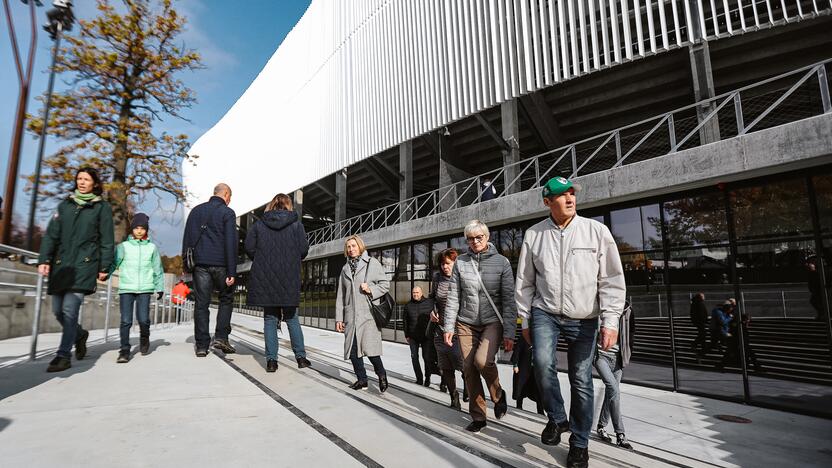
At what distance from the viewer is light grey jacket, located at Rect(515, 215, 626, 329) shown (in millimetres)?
2658

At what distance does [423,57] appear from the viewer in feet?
50.0

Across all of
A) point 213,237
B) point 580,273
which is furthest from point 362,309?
point 580,273

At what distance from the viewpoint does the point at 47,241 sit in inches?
162

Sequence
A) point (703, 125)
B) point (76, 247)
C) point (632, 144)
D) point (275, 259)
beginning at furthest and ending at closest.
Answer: point (632, 144) < point (703, 125) < point (275, 259) < point (76, 247)

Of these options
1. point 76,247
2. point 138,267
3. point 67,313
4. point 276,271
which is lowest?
point 67,313

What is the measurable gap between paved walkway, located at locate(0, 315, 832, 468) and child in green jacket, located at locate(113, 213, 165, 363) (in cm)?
43

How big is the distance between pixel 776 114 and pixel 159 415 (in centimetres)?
913

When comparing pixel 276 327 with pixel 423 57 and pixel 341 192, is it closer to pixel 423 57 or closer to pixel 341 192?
pixel 423 57

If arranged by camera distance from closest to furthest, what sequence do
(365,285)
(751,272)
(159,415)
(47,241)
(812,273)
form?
(159,415) → (47,241) → (365,285) → (812,273) → (751,272)

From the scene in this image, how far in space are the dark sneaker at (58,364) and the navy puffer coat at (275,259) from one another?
178 centimetres

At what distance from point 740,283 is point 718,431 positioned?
9.83 ft

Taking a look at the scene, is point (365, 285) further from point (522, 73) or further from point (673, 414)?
point (522, 73)

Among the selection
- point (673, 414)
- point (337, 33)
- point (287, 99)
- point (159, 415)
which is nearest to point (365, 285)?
point (159, 415)

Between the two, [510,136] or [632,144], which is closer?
[632,144]
